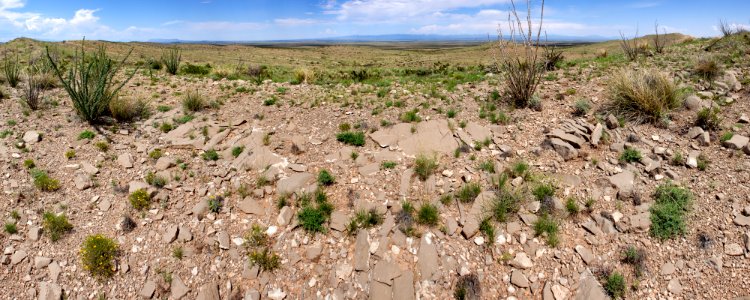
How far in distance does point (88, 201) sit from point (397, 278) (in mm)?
5713

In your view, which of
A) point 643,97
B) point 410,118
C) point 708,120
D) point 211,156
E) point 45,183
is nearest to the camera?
point 45,183

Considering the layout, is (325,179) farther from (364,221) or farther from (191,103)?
(191,103)

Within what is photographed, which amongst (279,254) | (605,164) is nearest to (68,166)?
(279,254)

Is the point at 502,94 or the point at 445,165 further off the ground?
the point at 502,94

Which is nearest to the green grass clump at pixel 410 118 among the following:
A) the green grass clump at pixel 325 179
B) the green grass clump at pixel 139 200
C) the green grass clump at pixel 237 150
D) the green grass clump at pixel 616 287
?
the green grass clump at pixel 325 179

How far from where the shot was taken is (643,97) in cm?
804

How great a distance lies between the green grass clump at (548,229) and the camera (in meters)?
5.48

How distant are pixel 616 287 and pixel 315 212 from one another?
4609 mm

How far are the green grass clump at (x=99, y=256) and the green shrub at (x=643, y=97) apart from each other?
1040cm

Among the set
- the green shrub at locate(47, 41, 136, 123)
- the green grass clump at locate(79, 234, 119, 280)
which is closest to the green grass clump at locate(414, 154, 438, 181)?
the green grass clump at locate(79, 234, 119, 280)

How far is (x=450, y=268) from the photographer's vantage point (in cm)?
528

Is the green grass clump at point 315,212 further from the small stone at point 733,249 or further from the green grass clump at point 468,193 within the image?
the small stone at point 733,249

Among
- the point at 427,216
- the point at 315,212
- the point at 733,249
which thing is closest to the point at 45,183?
the point at 315,212

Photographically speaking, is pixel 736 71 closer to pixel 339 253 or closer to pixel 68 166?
pixel 339 253
